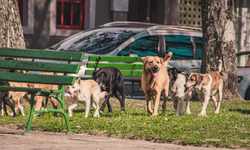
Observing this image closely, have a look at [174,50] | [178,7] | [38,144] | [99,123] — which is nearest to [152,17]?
[178,7]

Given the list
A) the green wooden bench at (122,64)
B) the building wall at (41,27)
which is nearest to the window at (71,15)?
the building wall at (41,27)

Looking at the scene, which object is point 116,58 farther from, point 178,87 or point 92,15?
point 92,15

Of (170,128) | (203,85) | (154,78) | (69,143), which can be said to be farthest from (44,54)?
(203,85)

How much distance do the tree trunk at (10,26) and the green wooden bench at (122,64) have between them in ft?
6.08

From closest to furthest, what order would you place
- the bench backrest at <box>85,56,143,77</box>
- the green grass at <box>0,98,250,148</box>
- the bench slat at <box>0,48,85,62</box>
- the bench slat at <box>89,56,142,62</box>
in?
1. the green grass at <box>0,98,250,148</box>
2. the bench slat at <box>0,48,85,62</box>
3. the bench slat at <box>89,56,142,62</box>
4. the bench backrest at <box>85,56,143,77</box>

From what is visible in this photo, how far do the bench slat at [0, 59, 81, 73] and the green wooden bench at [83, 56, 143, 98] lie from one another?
4081 millimetres

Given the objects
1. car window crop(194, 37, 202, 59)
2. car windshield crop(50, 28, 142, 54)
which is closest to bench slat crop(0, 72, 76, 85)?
car windshield crop(50, 28, 142, 54)

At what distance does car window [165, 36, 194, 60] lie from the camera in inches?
452

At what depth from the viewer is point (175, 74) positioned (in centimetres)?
802

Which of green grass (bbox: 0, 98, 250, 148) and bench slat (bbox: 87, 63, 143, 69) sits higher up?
bench slat (bbox: 87, 63, 143, 69)

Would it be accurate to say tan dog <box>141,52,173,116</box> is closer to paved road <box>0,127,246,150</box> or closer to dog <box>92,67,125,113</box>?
dog <box>92,67,125,113</box>

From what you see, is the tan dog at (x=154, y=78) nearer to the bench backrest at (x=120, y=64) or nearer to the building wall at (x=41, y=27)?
the bench backrest at (x=120, y=64)

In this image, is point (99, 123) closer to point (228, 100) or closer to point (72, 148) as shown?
point (72, 148)

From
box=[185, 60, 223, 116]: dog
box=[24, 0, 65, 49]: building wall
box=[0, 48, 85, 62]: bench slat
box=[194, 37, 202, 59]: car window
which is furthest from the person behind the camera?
box=[24, 0, 65, 49]: building wall
